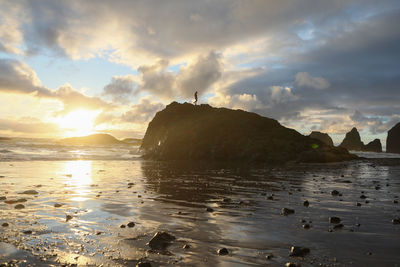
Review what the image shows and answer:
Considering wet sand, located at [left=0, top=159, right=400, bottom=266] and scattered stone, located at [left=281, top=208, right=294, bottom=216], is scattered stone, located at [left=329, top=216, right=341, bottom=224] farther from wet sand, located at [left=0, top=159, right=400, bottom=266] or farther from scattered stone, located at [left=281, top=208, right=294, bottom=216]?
scattered stone, located at [left=281, top=208, right=294, bottom=216]

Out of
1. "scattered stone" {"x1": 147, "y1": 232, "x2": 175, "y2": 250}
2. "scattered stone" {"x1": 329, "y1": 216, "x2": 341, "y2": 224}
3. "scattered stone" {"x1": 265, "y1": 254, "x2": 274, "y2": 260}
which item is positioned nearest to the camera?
"scattered stone" {"x1": 265, "y1": 254, "x2": 274, "y2": 260}

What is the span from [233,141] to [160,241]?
48.7 m

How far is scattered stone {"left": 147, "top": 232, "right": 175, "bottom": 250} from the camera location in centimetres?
776

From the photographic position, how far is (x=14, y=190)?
55.9 ft

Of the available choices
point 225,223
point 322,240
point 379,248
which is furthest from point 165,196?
point 379,248

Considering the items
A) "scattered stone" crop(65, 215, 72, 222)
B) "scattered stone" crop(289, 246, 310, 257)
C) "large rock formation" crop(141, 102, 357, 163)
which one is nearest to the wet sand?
"scattered stone" crop(65, 215, 72, 222)

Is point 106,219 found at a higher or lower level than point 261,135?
lower

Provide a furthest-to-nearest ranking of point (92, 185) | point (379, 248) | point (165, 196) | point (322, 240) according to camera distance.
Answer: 1. point (92, 185)
2. point (165, 196)
3. point (322, 240)
4. point (379, 248)

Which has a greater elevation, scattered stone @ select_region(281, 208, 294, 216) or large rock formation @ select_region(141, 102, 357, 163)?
large rock formation @ select_region(141, 102, 357, 163)

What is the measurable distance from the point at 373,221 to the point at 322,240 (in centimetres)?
359

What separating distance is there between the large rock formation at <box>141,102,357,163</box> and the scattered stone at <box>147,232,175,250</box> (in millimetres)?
42760

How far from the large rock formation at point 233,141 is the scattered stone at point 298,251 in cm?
4220

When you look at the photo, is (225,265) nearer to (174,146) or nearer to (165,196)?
(165,196)

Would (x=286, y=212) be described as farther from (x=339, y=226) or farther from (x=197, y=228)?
(x=197, y=228)
